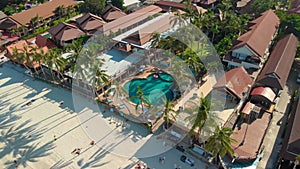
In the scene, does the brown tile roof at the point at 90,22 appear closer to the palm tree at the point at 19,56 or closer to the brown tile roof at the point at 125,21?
the brown tile roof at the point at 125,21

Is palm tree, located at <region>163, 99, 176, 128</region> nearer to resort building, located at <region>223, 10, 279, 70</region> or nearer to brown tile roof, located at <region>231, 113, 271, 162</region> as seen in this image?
brown tile roof, located at <region>231, 113, 271, 162</region>

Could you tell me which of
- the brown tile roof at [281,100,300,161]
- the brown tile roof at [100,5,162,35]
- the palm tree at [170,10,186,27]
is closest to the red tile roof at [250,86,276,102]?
the brown tile roof at [281,100,300,161]

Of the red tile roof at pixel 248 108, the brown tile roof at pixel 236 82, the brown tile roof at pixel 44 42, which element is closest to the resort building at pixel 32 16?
the brown tile roof at pixel 44 42

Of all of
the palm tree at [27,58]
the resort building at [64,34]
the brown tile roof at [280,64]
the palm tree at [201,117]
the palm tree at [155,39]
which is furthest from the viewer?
the resort building at [64,34]

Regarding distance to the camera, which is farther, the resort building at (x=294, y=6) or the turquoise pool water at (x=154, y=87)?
the resort building at (x=294, y=6)

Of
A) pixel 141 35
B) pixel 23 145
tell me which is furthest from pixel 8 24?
pixel 23 145
